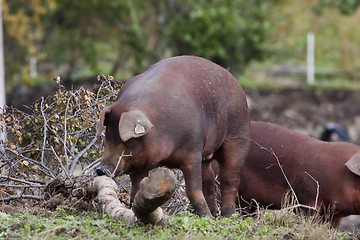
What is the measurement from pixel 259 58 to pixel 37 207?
62.7ft

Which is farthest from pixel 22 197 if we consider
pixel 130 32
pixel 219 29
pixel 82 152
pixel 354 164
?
pixel 130 32

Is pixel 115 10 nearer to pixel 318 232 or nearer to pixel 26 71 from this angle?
pixel 26 71

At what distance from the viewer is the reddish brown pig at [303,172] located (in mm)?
8102

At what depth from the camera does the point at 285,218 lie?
693 cm

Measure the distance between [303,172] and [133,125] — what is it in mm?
3063

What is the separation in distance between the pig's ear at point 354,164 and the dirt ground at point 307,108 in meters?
14.3

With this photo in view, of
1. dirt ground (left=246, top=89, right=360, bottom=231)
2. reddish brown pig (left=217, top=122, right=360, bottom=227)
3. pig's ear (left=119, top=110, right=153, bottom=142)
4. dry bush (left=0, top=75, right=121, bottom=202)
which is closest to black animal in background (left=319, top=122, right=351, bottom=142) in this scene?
dirt ground (left=246, top=89, right=360, bottom=231)

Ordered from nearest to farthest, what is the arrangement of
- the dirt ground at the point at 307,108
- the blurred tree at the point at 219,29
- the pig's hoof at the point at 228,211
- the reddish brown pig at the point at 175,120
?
the reddish brown pig at the point at 175,120, the pig's hoof at the point at 228,211, the dirt ground at the point at 307,108, the blurred tree at the point at 219,29

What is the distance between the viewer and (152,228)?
614cm

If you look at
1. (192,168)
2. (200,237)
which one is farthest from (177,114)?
(200,237)

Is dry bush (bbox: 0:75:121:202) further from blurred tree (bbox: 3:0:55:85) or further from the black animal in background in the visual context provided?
blurred tree (bbox: 3:0:55:85)

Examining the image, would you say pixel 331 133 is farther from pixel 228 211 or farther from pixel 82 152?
pixel 82 152

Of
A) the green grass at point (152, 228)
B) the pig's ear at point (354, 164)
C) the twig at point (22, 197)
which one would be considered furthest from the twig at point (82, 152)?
the pig's ear at point (354, 164)

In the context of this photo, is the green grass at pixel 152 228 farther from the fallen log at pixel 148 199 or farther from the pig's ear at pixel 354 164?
the pig's ear at pixel 354 164
